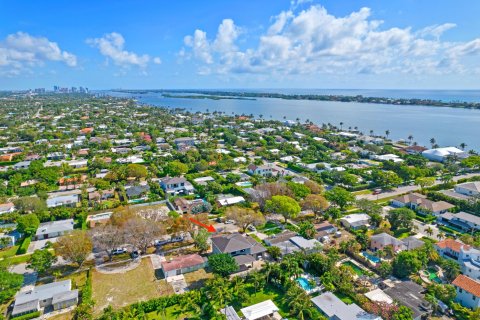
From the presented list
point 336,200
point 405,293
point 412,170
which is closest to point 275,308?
point 405,293

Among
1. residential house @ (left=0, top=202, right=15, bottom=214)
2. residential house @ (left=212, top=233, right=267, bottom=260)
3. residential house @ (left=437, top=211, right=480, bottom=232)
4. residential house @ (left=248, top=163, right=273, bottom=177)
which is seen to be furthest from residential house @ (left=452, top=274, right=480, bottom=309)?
residential house @ (left=0, top=202, right=15, bottom=214)

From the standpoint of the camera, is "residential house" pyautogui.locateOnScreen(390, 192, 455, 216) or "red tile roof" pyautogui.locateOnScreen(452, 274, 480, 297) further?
"residential house" pyautogui.locateOnScreen(390, 192, 455, 216)

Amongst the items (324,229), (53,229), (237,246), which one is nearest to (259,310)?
(237,246)

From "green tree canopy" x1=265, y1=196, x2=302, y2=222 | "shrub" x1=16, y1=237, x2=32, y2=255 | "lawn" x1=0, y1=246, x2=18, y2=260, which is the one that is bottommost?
"lawn" x1=0, y1=246, x2=18, y2=260

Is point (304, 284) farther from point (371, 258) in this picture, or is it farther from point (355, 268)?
point (371, 258)

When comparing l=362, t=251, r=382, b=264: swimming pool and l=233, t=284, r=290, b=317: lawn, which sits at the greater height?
l=362, t=251, r=382, b=264: swimming pool

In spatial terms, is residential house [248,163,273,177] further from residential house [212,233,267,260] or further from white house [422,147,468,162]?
white house [422,147,468,162]

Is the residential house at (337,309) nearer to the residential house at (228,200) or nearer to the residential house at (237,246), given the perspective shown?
the residential house at (237,246)

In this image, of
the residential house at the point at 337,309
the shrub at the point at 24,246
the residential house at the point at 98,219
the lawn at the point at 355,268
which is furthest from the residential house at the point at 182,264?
the shrub at the point at 24,246
